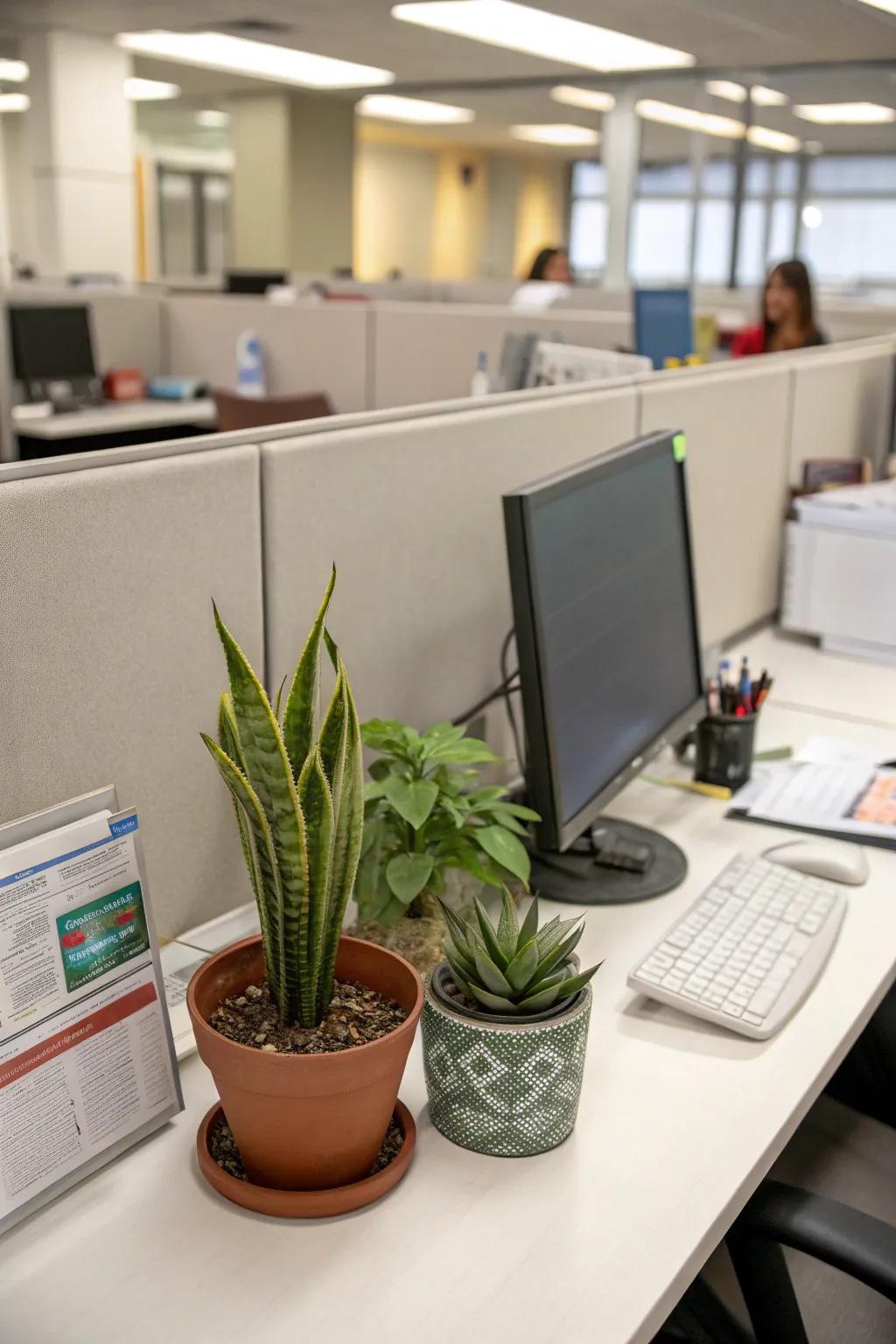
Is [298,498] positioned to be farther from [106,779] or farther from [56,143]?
[56,143]

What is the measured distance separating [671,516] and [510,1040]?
0.77 meters

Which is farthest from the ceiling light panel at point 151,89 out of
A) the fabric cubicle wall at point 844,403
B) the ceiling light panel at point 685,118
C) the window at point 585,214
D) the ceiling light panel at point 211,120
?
the fabric cubicle wall at point 844,403

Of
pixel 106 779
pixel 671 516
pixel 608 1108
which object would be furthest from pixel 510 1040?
pixel 671 516

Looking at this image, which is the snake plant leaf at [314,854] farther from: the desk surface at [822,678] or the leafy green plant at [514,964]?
the desk surface at [822,678]

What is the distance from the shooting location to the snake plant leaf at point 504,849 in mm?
1013

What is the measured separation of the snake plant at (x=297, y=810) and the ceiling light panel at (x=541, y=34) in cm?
659

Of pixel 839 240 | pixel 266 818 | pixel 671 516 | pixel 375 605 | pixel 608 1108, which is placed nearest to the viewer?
pixel 266 818

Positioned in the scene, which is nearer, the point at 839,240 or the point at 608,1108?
the point at 608,1108

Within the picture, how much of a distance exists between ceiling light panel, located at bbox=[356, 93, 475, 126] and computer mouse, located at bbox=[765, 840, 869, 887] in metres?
9.92

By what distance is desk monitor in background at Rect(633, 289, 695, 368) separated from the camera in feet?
12.5

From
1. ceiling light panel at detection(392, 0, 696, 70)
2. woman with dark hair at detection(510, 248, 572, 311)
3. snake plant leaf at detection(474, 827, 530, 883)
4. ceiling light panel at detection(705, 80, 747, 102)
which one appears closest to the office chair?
woman with dark hair at detection(510, 248, 572, 311)

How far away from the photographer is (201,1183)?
83cm

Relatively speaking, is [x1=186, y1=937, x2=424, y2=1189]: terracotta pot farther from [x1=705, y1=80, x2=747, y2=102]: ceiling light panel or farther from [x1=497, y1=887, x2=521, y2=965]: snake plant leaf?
[x1=705, y1=80, x2=747, y2=102]: ceiling light panel

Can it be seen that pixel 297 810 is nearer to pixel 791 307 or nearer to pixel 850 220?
pixel 791 307
